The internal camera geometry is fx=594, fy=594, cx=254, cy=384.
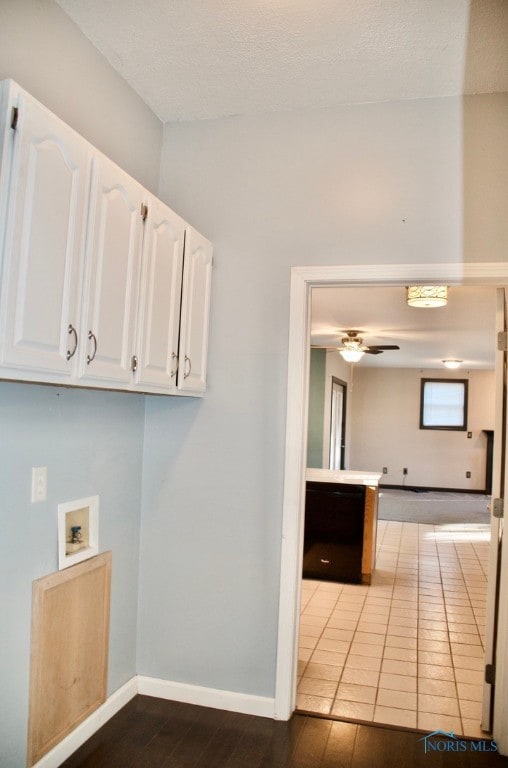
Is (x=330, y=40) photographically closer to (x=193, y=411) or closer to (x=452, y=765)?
(x=193, y=411)

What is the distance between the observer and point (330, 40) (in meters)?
2.28

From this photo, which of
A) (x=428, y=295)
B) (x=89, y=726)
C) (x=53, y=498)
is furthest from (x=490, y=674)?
(x=428, y=295)

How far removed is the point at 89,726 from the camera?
242cm

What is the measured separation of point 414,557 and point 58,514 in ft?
16.1

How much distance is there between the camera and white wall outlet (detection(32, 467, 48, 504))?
81.7 inches

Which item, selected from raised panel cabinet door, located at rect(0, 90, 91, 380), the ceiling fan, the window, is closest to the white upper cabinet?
raised panel cabinet door, located at rect(0, 90, 91, 380)

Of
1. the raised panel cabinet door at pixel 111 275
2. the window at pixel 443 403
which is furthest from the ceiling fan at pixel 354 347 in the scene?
the raised panel cabinet door at pixel 111 275

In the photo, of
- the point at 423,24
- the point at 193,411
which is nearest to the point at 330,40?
the point at 423,24

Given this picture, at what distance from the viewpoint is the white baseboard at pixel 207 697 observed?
269 cm

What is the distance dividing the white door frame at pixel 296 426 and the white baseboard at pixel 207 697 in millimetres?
73

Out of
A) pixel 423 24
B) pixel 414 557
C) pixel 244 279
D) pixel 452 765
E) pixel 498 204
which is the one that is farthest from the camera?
pixel 414 557

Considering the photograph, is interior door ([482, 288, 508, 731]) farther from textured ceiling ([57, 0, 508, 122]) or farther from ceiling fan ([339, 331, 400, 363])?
ceiling fan ([339, 331, 400, 363])

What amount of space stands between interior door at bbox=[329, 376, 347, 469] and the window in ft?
5.67

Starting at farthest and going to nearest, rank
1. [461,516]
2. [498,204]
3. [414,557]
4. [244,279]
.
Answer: [461,516]
[414,557]
[244,279]
[498,204]
